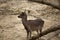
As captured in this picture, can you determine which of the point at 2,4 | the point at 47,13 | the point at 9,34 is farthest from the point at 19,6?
the point at 9,34

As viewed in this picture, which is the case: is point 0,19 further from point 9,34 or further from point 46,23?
point 46,23

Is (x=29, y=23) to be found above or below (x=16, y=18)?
above

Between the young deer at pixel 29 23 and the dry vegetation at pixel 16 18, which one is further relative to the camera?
the dry vegetation at pixel 16 18

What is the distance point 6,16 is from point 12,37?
66.3 inches

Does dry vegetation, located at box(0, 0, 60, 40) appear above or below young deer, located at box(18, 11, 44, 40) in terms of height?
below

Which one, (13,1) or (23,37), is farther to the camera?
(13,1)

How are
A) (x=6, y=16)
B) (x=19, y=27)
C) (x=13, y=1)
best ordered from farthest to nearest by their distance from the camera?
(x=13, y=1) → (x=6, y=16) → (x=19, y=27)

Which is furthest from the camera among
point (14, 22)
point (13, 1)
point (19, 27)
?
point (13, 1)

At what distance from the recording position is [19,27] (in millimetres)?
4926

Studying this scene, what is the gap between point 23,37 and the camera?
4.31m

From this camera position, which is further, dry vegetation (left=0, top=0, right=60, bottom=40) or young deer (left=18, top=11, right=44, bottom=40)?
dry vegetation (left=0, top=0, right=60, bottom=40)

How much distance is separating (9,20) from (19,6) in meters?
1.36

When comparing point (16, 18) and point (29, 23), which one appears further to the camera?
point (16, 18)

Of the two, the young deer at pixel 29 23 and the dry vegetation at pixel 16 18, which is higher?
the young deer at pixel 29 23
